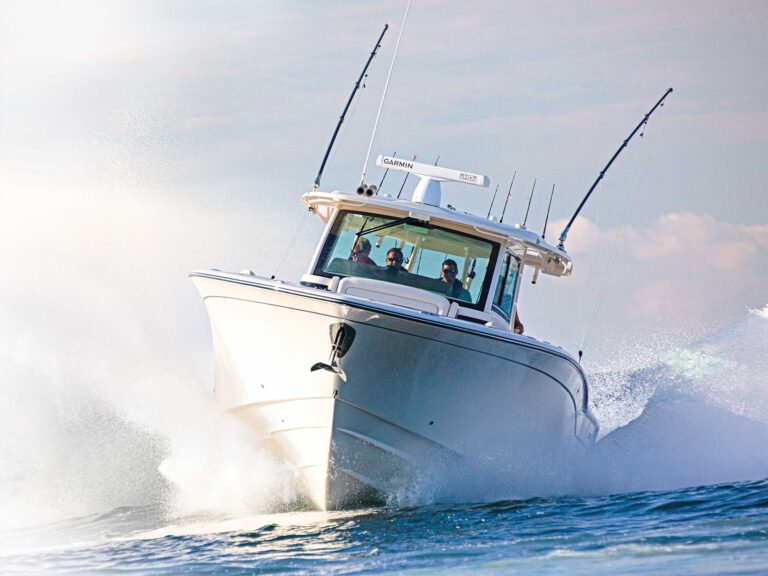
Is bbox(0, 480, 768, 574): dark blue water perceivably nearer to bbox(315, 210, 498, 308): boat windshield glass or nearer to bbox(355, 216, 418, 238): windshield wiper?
bbox(315, 210, 498, 308): boat windshield glass

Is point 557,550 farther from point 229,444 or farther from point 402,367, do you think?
point 229,444

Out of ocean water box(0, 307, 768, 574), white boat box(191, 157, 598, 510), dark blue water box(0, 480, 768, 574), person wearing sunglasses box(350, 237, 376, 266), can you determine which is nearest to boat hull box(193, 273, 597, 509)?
white boat box(191, 157, 598, 510)


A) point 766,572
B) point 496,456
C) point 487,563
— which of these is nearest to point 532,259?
point 496,456

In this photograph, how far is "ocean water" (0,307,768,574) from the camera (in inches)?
284

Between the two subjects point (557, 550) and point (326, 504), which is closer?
point (557, 550)

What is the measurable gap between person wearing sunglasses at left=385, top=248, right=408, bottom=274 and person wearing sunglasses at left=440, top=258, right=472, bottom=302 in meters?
0.40

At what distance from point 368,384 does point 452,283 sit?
1777 mm

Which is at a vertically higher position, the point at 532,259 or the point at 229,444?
the point at 532,259

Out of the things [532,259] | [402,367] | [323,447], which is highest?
[532,259]

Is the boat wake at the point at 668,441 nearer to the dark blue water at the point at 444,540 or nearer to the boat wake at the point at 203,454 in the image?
the boat wake at the point at 203,454

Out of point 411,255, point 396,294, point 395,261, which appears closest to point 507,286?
point 411,255

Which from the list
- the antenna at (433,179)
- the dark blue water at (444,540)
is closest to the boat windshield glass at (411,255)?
the antenna at (433,179)

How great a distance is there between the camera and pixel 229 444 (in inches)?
407

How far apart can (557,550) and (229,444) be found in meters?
4.23
